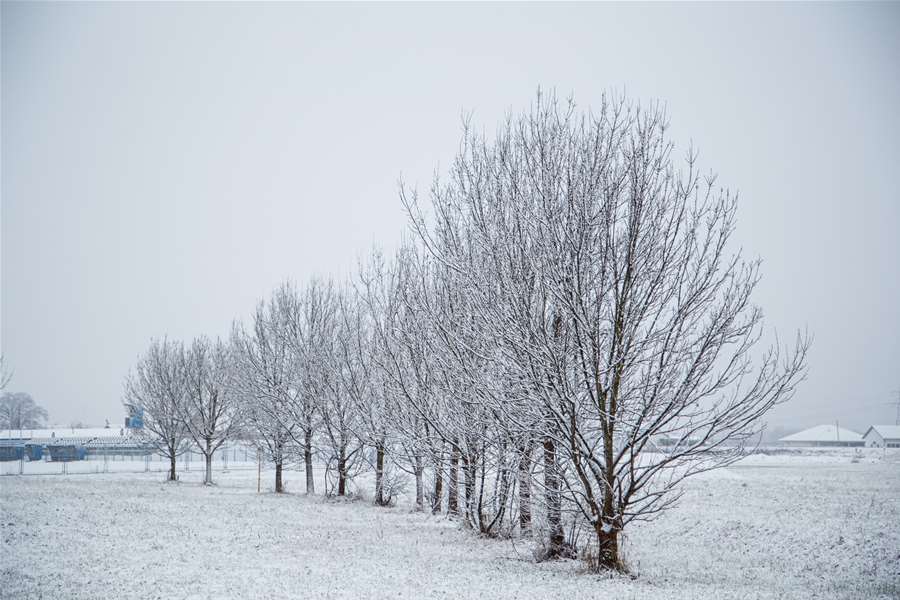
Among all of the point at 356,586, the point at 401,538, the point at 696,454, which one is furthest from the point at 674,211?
the point at 401,538

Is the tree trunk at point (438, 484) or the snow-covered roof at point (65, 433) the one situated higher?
the tree trunk at point (438, 484)

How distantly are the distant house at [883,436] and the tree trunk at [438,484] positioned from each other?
108 meters

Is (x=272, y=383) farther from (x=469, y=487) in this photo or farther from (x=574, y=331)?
(x=574, y=331)

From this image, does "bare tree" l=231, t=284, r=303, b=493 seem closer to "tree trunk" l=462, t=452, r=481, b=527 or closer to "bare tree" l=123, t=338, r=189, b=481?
"bare tree" l=123, t=338, r=189, b=481

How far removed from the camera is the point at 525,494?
43.8 feet

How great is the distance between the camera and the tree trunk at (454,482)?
14.7 metres

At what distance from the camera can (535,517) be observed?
1284cm

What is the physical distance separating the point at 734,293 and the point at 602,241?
220 cm

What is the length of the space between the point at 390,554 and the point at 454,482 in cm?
316

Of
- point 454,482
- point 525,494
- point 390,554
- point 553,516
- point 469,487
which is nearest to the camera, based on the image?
point 553,516

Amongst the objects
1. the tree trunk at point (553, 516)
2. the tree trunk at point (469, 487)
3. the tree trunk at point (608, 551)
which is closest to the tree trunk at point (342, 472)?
the tree trunk at point (469, 487)

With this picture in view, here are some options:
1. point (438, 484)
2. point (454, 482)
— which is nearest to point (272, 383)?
point (438, 484)

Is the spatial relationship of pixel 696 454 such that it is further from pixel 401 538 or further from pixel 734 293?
pixel 401 538

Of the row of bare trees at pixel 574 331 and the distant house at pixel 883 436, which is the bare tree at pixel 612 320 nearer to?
the row of bare trees at pixel 574 331
